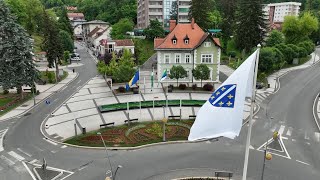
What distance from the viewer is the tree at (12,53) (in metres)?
42.4

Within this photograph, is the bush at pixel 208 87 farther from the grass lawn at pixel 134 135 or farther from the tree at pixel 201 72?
the grass lawn at pixel 134 135

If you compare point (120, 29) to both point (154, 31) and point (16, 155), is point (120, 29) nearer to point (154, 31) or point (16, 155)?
point (154, 31)

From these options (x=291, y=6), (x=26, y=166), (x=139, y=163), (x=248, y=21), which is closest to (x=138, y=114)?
(x=139, y=163)

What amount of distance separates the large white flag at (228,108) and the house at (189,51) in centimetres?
3532

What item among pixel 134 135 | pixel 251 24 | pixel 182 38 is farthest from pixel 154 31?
pixel 134 135

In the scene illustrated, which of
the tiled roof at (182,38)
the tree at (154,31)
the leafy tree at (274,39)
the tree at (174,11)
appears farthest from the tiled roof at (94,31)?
the tiled roof at (182,38)

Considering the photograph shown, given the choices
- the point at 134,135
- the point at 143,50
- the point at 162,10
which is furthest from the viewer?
the point at 162,10

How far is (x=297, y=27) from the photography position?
78.8m

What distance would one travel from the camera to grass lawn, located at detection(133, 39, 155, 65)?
2950 inches

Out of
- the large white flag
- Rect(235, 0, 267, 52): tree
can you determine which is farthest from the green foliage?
the large white flag

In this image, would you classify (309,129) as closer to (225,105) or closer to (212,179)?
(212,179)

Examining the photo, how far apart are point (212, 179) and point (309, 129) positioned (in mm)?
16829

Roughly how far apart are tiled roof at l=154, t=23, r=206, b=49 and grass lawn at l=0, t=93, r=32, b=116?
888 inches

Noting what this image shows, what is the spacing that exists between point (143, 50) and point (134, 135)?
53.5 metres
